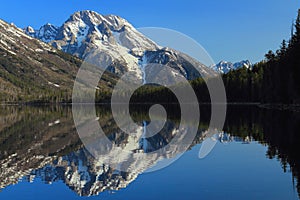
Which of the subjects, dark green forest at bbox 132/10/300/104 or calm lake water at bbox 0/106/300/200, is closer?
calm lake water at bbox 0/106/300/200

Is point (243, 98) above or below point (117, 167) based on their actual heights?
above

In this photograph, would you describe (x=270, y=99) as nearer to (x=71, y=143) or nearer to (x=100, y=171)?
(x=71, y=143)

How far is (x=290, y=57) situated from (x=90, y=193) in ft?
304

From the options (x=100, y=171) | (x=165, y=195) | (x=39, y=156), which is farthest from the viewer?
(x=39, y=156)

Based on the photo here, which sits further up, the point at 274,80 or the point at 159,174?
the point at 274,80

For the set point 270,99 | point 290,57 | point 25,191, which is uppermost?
point 290,57

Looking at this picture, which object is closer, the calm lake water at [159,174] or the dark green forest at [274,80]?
the calm lake water at [159,174]

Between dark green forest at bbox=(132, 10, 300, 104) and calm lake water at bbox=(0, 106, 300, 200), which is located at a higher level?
dark green forest at bbox=(132, 10, 300, 104)

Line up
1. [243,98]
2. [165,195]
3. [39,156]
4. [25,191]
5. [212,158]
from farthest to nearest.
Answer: [243,98] → [39,156] → [212,158] → [25,191] → [165,195]

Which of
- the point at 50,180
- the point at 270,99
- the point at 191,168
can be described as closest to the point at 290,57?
the point at 270,99

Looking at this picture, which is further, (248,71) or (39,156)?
(248,71)

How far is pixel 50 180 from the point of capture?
76.0 ft

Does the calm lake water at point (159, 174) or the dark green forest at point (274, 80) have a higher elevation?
the dark green forest at point (274, 80)

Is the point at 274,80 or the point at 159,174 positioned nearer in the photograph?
the point at 159,174
